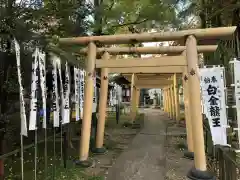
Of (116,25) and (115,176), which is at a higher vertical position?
(116,25)

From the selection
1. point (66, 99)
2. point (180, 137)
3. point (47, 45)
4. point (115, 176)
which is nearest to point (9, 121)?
point (66, 99)

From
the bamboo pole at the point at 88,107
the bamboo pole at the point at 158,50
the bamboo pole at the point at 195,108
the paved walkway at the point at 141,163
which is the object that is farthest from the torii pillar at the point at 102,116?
the bamboo pole at the point at 195,108

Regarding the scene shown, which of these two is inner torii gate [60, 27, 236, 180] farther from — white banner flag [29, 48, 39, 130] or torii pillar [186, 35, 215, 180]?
white banner flag [29, 48, 39, 130]

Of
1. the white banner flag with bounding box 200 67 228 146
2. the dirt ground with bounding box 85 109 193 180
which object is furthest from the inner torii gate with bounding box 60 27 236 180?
the dirt ground with bounding box 85 109 193 180

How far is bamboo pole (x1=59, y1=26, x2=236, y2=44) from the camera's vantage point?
19.7 ft

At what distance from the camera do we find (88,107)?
7.08 metres

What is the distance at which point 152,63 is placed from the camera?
6.90 metres

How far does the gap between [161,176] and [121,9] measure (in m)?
7.17

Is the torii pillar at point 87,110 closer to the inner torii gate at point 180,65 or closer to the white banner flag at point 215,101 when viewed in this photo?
the inner torii gate at point 180,65

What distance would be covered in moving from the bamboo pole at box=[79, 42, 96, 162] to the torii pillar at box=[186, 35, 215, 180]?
255 cm

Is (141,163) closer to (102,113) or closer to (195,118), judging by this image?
(195,118)

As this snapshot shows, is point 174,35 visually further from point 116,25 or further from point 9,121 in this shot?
point 116,25

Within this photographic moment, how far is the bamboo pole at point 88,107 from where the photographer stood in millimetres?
6945

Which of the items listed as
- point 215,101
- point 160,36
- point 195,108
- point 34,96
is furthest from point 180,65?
point 34,96
